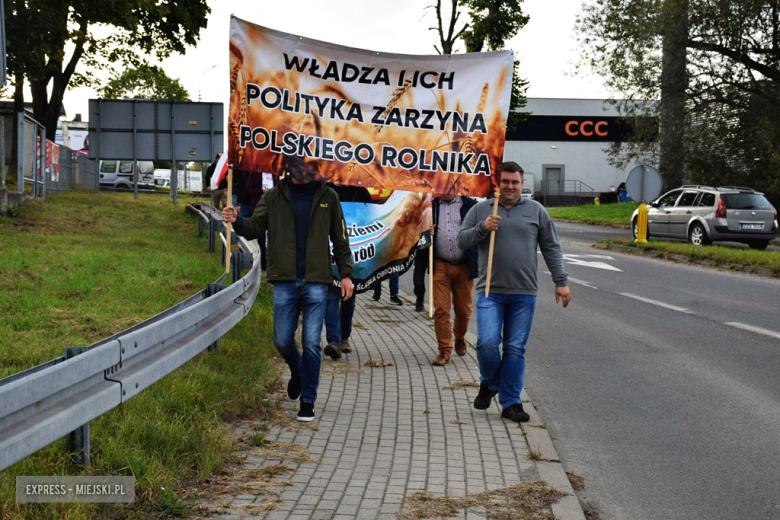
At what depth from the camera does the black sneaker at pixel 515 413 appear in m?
6.90

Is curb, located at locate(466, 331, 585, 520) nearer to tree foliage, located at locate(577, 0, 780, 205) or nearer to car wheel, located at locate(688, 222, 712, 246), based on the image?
car wheel, located at locate(688, 222, 712, 246)

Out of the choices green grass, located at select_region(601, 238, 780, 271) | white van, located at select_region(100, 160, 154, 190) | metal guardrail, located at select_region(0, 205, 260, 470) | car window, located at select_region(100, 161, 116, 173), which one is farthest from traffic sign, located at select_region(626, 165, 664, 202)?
car window, located at select_region(100, 161, 116, 173)

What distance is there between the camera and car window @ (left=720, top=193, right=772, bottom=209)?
26562 mm

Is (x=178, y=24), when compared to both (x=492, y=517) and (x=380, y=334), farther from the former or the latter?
(x=492, y=517)

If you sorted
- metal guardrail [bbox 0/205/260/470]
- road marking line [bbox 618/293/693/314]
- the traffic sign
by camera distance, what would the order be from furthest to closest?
the traffic sign
road marking line [bbox 618/293/693/314]
metal guardrail [bbox 0/205/260/470]

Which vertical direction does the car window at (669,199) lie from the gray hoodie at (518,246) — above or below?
above

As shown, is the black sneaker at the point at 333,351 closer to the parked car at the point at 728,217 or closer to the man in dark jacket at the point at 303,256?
the man in dark jacket at the point at 303,256

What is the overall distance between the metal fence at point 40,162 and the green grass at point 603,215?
2221 cm

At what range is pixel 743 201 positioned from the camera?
1046 inches

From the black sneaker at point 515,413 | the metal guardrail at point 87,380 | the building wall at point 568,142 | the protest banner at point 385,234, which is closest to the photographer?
the metal guardrail at point 87,380

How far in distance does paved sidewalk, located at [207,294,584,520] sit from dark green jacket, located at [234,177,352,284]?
Result: 104 cm

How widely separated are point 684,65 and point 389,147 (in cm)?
2802

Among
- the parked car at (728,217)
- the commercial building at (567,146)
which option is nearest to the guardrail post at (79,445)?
the parked car at (728,217)

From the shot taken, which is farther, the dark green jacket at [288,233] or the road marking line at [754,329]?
the road marking line at [754,329]
